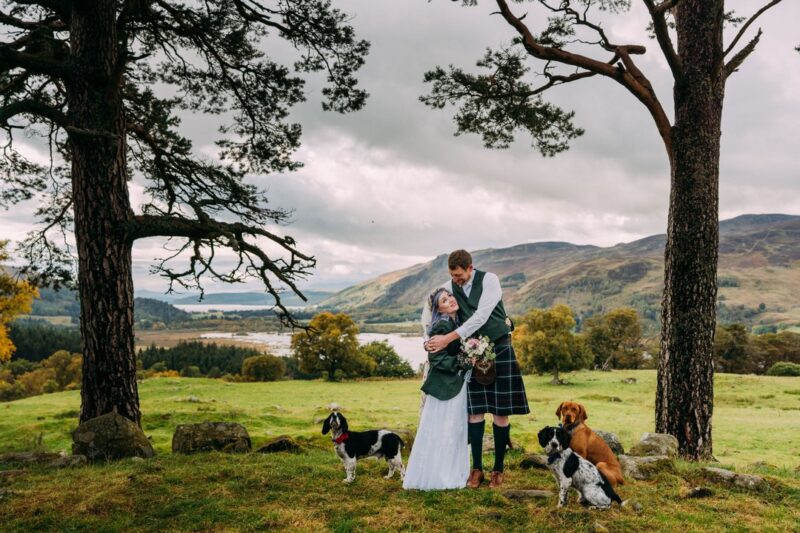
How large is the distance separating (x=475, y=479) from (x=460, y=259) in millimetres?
3020

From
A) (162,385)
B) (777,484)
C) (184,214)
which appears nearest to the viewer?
(777,484)

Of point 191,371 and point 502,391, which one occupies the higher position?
point 502,391

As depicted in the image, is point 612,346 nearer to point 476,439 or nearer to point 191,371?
point 191,371

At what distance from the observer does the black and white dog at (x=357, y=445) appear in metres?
7.03

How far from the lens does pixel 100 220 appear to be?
31.6 ft

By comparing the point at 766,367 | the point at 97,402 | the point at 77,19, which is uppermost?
the point at 77,19

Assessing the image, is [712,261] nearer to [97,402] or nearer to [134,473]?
[134,473]

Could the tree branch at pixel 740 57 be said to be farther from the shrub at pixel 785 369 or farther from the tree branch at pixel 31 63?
the shrub at pixel 785 369

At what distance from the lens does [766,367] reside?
65.9 metres

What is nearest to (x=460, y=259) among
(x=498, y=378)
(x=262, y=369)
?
(x=498, y=378)

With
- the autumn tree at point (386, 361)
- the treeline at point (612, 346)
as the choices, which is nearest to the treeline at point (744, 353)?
the treeline at point (612, 346)

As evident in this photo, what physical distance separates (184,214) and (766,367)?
77719mm

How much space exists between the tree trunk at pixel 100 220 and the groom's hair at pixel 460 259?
6875 mm

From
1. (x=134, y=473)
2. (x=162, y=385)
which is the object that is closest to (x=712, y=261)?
(x=134, y=473)
